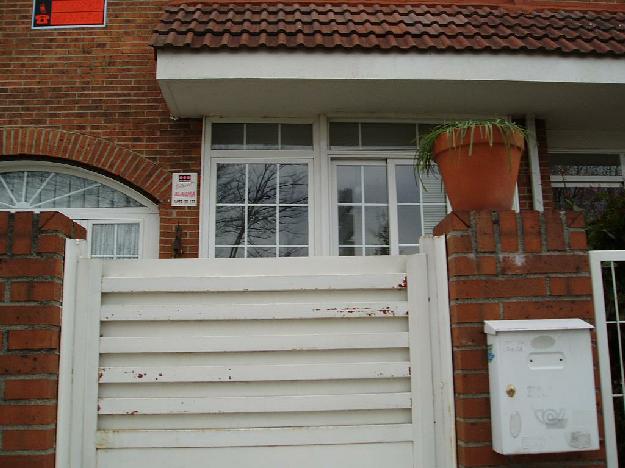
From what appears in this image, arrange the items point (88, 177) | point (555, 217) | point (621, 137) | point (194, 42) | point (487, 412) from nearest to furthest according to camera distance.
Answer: point (487, 412) → point (555, 217) → point (194, 42) → point (88, 177) → point (621, 137)

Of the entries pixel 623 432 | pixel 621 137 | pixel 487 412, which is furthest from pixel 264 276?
pixel 621 137

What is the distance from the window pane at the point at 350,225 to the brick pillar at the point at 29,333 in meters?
3.47

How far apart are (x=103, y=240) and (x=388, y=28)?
3524 mm

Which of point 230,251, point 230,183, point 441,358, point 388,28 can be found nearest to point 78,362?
point 441,358

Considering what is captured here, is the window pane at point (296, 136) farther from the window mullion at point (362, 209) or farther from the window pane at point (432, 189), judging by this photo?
the window pane at point (432, 189)

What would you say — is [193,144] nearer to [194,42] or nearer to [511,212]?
[194,42]

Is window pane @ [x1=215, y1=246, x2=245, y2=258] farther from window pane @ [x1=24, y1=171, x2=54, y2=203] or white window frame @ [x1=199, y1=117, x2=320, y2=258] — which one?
window pane @ [x1=24, y1=171, x2=54, y2=203]

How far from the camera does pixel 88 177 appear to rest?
555 cm

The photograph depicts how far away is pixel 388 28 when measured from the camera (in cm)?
500

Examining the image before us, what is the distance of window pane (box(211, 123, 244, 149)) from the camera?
5480mm

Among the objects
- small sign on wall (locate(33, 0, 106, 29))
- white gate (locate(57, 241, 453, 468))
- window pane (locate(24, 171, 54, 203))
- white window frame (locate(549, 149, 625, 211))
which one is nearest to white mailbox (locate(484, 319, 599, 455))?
white gate (locate(57, 241, 453, 468))

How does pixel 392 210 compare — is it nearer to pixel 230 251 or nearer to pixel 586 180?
pixel 230 251

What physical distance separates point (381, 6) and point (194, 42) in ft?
6.86

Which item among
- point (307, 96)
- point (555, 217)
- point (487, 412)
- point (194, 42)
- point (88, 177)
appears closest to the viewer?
point (487, 412)
